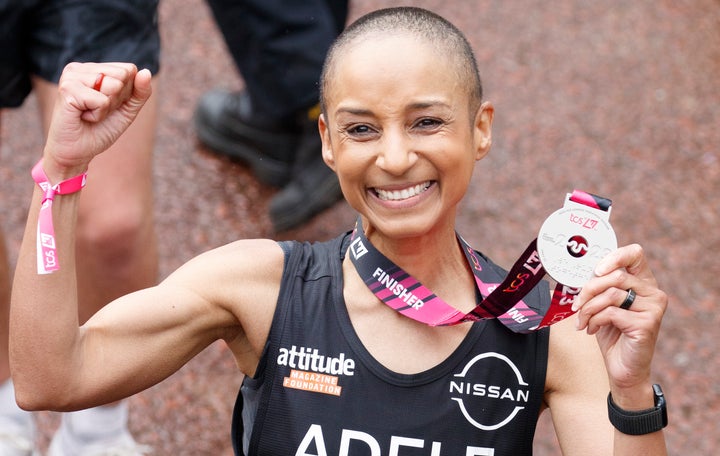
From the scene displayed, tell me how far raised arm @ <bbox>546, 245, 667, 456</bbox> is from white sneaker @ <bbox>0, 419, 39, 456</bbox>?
218cm

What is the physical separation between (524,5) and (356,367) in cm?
497

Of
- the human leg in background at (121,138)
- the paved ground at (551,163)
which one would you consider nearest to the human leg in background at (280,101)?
the paved ground at (551,163)

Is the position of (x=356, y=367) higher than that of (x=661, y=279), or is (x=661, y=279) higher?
(x=661, y=279)

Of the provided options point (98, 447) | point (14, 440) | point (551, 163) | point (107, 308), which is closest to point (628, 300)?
point (107, 308)

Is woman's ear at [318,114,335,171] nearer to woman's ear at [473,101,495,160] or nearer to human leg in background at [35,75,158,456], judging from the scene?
woman's ear at [473,101,495,160]

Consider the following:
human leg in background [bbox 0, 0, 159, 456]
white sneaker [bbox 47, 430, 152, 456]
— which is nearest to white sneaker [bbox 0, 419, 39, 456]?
white sneaker [bbox 47, 430, 152, 456]

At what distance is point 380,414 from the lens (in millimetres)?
2822

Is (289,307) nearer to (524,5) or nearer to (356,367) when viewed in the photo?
(356,367)

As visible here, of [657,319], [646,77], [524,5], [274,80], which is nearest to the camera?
[657,319]

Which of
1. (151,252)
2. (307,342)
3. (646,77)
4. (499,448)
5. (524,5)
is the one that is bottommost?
(499,448)

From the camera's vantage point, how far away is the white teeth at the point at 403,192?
2787mm

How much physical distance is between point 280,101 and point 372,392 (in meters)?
2.84

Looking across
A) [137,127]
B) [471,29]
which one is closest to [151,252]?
[137,127]

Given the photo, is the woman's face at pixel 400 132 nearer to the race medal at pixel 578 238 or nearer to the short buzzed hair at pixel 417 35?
the short buzzed hair at pixel 417 35
